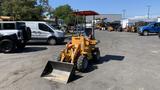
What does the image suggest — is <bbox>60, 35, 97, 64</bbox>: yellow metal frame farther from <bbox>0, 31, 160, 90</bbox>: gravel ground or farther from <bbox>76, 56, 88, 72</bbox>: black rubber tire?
<bbox>0, 31, 160, 90</bbox>: gravel ground

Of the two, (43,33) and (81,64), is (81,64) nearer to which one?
(81,64)

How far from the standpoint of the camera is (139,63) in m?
13.7

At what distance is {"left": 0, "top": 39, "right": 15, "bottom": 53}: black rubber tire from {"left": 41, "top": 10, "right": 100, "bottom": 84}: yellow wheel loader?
6.33 metres

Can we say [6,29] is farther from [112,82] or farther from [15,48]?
[112,82]

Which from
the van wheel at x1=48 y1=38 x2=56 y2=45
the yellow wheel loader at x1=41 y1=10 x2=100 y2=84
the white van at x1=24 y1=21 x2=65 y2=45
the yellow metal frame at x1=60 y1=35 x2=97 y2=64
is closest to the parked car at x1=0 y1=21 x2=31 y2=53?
the white van at x1=24 y1=21 x2=65 y2=45

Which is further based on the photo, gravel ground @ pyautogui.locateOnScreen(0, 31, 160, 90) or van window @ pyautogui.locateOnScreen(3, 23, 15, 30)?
van window @ pyautogui.locateOnScreen(3, 23, 15, 30)

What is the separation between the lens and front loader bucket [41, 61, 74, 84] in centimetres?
996

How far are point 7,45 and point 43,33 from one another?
→ 18.5 feet

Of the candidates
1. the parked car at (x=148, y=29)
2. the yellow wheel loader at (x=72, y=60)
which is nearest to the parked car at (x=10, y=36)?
the yellow wheel loader at (x=72, y=60)

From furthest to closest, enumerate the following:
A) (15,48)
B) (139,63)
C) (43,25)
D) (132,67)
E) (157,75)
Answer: (43,25)
(15,48)
(139,63)
(132,67)
(157,75)

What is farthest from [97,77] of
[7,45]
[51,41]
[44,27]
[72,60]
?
[44,27]

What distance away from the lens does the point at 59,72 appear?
10445mm

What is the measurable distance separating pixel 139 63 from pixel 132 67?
4.21 feet

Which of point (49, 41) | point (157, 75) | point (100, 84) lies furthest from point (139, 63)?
point (49, 41)
